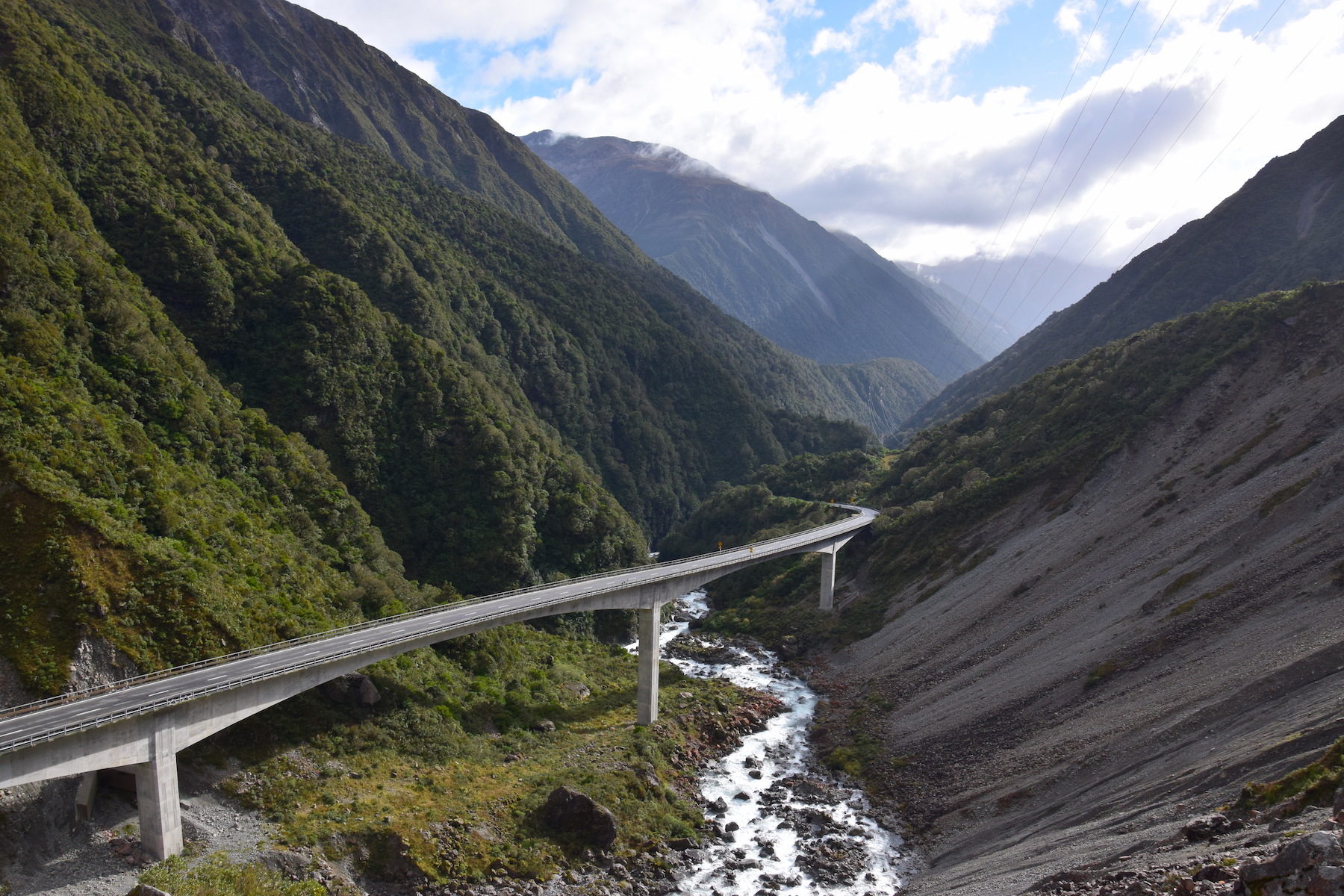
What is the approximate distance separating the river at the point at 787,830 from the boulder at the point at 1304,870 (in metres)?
19.9

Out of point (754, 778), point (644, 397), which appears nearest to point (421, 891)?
point (754, 778)

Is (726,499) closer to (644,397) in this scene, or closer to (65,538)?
(644,397)

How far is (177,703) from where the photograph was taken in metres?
29.7

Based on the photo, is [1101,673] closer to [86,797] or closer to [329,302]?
[86,797]

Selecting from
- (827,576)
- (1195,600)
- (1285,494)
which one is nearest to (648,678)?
(827,576)

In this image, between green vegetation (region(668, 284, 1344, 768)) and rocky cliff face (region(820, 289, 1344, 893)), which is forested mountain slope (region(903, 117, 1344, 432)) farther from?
rocky cliff face (region(820, 289, 1344, 893))

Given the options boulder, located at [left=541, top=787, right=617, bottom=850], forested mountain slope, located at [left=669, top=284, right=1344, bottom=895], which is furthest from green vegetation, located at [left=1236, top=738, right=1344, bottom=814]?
boulder, located at [left=541, top=787, right=617, bottom=850]

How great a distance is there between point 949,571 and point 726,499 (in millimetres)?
55661

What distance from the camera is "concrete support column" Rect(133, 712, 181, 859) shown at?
28.2m

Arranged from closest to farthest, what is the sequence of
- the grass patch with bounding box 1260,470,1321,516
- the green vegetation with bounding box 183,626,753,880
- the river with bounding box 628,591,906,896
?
the green vegetation with bounding box 183,626,753,880 → the river with bounding box 628,591,906,896 → the grass patch with bounding box 1260,470,1321,516

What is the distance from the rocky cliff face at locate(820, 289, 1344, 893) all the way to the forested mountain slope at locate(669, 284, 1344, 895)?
0.17 m

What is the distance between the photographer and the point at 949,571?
72.0 metres

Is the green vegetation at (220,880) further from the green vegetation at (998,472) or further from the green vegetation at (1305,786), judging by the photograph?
the green vegetation at (998,472)

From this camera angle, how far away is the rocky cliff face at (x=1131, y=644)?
30.5 m
